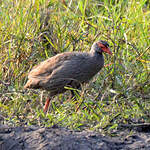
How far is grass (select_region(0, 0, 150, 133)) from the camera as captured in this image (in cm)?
378

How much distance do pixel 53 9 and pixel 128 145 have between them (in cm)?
310

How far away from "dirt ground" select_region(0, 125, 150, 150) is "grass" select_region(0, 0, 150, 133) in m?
0.16

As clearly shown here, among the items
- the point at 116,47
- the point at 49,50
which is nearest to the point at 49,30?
the point at 49,50

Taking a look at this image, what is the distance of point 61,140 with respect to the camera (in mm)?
3172

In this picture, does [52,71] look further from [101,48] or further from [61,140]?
[61,140]

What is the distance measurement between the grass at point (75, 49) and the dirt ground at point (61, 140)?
16 cm

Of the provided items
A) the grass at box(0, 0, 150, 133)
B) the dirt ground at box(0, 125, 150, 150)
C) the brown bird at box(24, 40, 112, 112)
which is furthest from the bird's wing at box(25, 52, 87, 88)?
the dirt ground at box(0, 125, 150, 150)

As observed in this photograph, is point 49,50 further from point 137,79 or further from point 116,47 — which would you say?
point 137,79

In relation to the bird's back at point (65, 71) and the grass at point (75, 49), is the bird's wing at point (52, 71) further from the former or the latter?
the grass at point (75, 49)

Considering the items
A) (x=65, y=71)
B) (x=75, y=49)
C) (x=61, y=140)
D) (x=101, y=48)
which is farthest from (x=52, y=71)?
(x=61, y=140)

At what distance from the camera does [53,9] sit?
5.82 meters

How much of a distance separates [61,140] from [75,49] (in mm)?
2283

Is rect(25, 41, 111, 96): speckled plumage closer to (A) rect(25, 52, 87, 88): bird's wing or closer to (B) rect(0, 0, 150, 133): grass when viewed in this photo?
(A) rect(25, 52, 87, 88): bird's wing

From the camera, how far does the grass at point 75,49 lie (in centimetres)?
378
